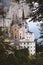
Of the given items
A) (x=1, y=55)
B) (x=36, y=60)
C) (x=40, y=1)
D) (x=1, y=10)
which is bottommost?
(x=36, y=60)

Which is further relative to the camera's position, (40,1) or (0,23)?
(0,23)

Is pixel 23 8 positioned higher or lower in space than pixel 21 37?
higher

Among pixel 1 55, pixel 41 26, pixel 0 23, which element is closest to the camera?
pixel 1 55

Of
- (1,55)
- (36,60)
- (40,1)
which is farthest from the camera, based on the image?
(36,60)

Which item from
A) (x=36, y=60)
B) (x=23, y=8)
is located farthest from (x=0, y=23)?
(x=36, y=60)

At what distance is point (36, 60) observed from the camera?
2617mm

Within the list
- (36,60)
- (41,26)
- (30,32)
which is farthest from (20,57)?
(30,32)

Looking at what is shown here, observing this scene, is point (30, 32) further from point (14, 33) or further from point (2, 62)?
point (2, 62)

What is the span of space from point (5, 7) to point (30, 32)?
48 centimetres

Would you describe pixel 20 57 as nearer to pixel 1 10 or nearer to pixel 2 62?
pixel 2 62

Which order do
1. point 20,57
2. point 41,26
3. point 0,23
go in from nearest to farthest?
point 20,57 → point 41,26 → point 0,23

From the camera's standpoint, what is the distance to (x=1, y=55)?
2.22m

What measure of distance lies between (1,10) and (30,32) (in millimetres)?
495

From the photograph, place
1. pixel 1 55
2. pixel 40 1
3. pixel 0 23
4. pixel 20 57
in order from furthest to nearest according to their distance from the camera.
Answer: pixel 0 23 < pixel 20 57 < pixel 1 55 < pixel 40 1
